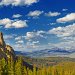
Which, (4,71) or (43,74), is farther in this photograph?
(43,74)

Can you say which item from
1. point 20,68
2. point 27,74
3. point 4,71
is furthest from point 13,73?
point 27,74

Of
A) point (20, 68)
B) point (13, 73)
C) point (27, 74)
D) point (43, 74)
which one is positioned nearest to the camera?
point (13, 73)

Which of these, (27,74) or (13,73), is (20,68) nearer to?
(13,73)

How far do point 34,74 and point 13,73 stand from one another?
260 ft

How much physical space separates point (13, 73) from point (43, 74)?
99.7 m

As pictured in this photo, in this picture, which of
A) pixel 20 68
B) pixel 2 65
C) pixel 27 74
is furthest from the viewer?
pixel 27 74

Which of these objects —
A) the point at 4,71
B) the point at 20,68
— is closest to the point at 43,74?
the point at 20,68

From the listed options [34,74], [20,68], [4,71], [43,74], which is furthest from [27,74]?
[4,71]

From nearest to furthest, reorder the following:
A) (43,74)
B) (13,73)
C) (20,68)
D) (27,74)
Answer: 1. (13,73)
2. (20,68)
3. (27,74)
4. (43,74)

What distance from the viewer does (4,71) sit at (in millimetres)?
72938

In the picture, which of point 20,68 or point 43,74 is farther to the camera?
point 43,74

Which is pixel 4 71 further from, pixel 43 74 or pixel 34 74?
pixel 43 74

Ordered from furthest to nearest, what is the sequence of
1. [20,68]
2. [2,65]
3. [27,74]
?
[27,74] → [20,68] → [2,65]

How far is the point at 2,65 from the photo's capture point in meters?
72.4
